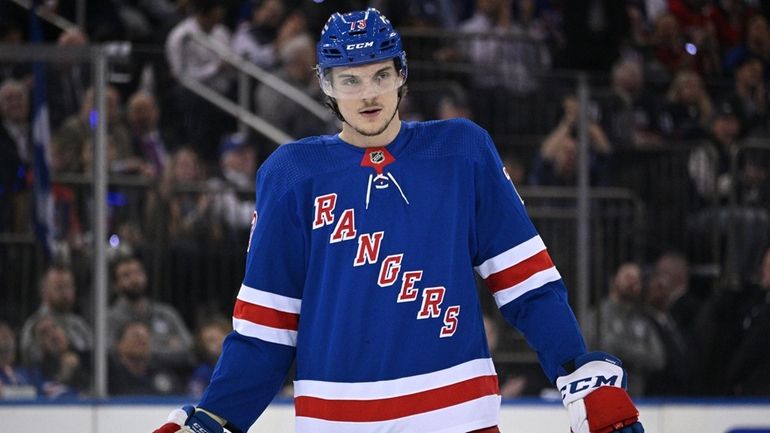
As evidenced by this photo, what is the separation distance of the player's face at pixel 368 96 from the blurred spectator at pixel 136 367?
2724 mm

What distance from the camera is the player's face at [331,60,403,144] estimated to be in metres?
2.69

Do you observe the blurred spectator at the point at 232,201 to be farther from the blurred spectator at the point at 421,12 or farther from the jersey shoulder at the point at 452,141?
the jersey shoulder at the point at 452,141

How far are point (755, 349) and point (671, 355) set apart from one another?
329 millimetres

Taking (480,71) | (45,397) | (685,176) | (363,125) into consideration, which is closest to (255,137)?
(480,71)

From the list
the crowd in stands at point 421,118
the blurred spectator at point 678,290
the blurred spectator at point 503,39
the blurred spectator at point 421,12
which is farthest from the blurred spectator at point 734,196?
the blurred spectator at point 421,12

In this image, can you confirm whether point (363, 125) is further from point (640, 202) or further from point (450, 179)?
point (640, 202)

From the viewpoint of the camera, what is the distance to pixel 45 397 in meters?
5.07

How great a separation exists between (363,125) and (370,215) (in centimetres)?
18

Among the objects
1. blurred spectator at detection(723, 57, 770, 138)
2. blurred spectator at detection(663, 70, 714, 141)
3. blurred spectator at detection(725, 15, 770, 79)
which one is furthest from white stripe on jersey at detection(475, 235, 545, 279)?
blurred spectator at detection(725, 15, 770, 79)

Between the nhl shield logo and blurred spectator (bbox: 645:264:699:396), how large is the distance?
3.06m

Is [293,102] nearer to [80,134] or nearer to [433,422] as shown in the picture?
[80,134]

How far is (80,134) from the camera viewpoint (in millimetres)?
5238

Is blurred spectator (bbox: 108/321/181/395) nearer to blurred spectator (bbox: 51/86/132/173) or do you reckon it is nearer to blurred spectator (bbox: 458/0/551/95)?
blurred spectator (bbox: 51/86/132/173)

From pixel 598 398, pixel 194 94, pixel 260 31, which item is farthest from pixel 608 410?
pixel 260 31
